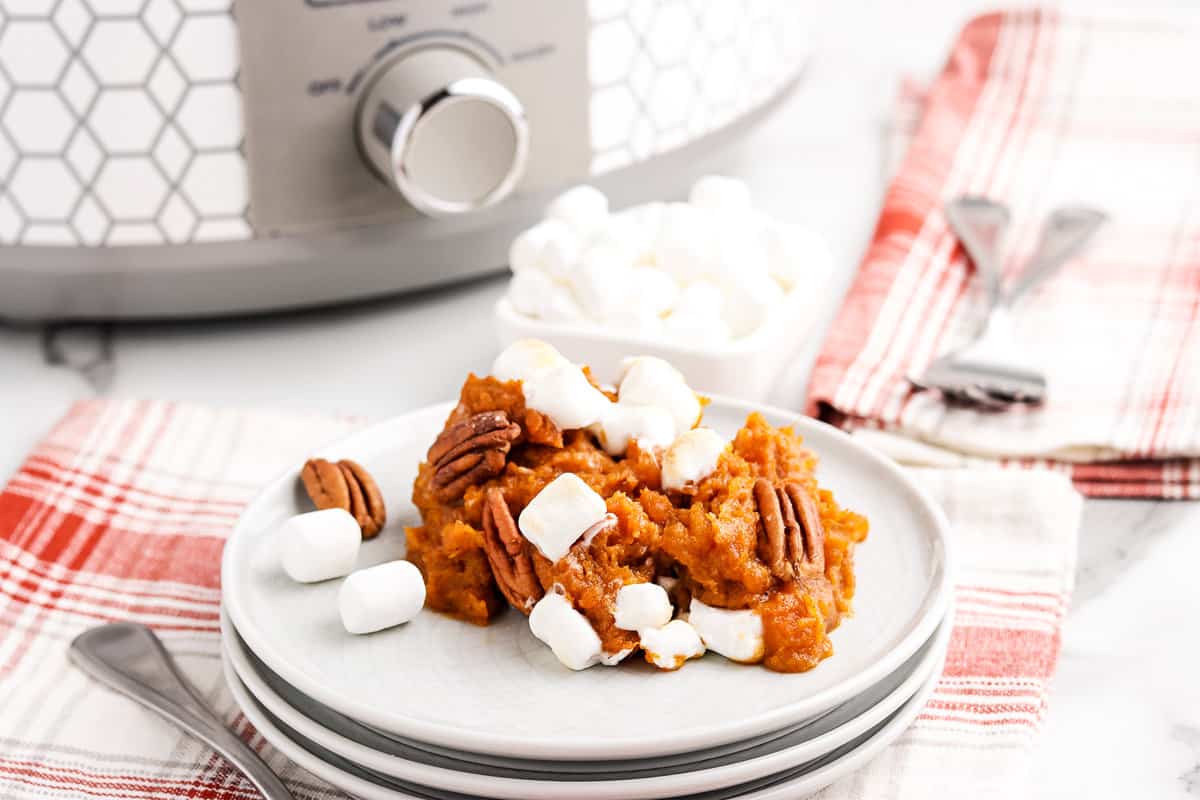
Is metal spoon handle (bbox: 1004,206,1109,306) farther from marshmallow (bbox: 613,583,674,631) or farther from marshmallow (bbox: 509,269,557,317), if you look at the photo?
marshmallow (bbox: 613,583,674,631)

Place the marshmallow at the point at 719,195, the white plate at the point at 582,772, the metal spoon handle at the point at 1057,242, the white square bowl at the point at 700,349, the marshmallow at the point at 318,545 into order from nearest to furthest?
the white plate at the point at 582,772, the marshmallow at the point at 318,545, the white square bowl at the point at 700,349, the marshmallow at the point at 719,195, the metal spoon handle at the point at 1057,242

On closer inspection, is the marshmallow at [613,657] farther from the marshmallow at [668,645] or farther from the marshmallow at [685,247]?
the marshmallow at [685,247]

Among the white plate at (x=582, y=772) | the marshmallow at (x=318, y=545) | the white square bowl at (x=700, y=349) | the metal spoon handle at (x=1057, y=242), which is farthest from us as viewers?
the metal spoon handle at (x=1057, y=242)

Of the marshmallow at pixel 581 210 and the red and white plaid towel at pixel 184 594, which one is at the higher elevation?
the marshmallow at pixel 581 210

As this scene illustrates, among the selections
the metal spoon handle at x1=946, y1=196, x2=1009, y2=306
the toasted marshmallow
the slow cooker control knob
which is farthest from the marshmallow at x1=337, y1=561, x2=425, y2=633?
the metal spoon handle at x1=946, y1=196, x2=1009, y2=306

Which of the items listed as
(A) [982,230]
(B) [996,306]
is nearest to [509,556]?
(B) [996,306]

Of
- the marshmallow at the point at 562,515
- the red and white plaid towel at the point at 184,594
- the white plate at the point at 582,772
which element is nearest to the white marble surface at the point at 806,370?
the red and white plaid towel at the point at 184,594
